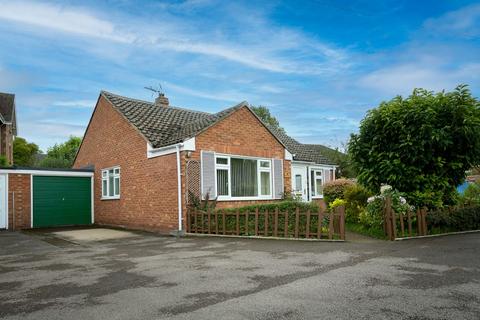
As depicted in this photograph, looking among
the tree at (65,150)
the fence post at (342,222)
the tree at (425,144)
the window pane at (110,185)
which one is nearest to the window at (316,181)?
the tree at (425,144)

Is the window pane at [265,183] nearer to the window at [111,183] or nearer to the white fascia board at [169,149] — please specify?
the white fascia board at [169,149]

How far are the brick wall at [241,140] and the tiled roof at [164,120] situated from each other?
0.30m

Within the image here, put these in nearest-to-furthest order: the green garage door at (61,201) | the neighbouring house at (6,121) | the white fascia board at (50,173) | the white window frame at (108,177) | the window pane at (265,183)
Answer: the window pane at (265,183)
the white fascia board at (50,173)
the white window frame at (108,177)
the green garage door at (61,201)
the neighbouring house at (6,121)

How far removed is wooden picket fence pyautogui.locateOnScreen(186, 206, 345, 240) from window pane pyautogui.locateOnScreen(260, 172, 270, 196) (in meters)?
3.67

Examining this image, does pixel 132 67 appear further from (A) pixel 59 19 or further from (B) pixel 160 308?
(B) pixel 160 308

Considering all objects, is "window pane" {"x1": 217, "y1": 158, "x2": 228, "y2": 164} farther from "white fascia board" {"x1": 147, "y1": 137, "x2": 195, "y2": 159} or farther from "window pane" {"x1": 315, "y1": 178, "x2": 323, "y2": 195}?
"window pane" {"x1": 315, "y1": 178, "x2": 323, "y2": 195}

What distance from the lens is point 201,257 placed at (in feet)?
30.1

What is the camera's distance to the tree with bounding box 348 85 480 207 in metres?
12.9

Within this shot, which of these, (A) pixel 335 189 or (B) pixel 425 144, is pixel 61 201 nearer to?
(A) pixel 335 189


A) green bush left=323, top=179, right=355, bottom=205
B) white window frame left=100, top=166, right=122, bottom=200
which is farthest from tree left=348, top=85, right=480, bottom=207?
white window frame left=100, top=166, right=122, bottom=200

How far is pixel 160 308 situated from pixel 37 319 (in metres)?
1.50

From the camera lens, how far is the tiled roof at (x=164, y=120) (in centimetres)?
1527

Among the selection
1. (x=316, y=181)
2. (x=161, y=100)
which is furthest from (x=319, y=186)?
(x=161, y=100)

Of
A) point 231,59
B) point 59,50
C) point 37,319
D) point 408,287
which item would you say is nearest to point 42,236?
point 59,50
